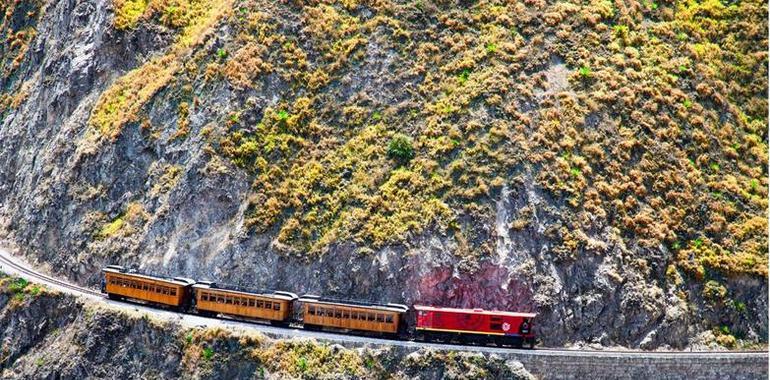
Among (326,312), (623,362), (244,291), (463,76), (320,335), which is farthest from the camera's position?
(463,76)

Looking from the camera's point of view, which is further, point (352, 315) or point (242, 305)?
point (242, 305)

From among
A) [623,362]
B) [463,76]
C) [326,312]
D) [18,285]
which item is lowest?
[18,285]

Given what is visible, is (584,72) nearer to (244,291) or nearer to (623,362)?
(623,362)

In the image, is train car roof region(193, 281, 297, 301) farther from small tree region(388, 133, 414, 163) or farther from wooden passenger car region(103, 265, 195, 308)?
small tree region(388, 133, 414, 163)

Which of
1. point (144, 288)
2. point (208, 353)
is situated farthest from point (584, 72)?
point (144, 288)

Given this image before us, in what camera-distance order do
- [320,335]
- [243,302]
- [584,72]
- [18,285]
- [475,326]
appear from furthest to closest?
[18,285] → [584,72] → [243,302] → [320,335] → [475,326]

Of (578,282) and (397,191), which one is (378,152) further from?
(578,282)

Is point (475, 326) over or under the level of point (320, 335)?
over
